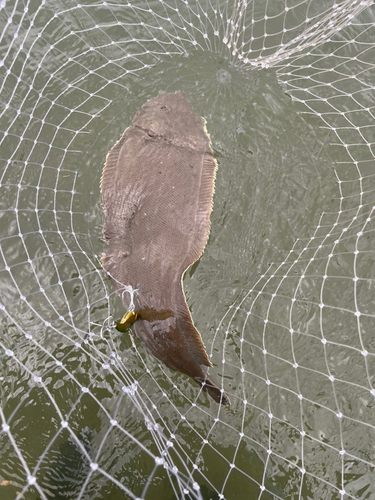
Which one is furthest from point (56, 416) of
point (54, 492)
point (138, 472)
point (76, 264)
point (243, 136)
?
point (243, 136)

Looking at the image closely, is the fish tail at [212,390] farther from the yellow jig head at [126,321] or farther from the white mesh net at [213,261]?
the yellow jig head at [126,321]

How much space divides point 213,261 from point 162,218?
79 cm

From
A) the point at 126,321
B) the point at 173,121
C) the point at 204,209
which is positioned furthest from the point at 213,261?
the point at 173,121

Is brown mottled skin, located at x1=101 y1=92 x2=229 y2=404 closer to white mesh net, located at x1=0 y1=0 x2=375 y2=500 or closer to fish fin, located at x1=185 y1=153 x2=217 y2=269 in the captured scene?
fish fin, located at x1=185 y1=153 x2=217 y2=269

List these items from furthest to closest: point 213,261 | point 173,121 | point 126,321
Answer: point 213,261, point 173,121, point 126,321

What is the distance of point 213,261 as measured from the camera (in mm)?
4285

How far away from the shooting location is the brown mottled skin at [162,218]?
3.52 metres

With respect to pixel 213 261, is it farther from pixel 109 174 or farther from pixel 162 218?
pixel 109 174

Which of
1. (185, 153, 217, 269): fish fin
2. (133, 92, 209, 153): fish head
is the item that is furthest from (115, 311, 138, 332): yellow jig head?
(133, 92, 209, 153): fish head

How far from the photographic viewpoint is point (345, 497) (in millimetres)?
3729

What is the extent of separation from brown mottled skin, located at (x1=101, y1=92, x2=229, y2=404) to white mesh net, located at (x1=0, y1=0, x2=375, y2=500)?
0.39m

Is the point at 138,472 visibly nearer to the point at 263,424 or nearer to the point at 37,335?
the point at 263,424

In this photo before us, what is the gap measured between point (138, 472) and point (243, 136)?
11.6 ft

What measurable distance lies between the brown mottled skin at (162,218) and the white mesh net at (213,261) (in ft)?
1.28
